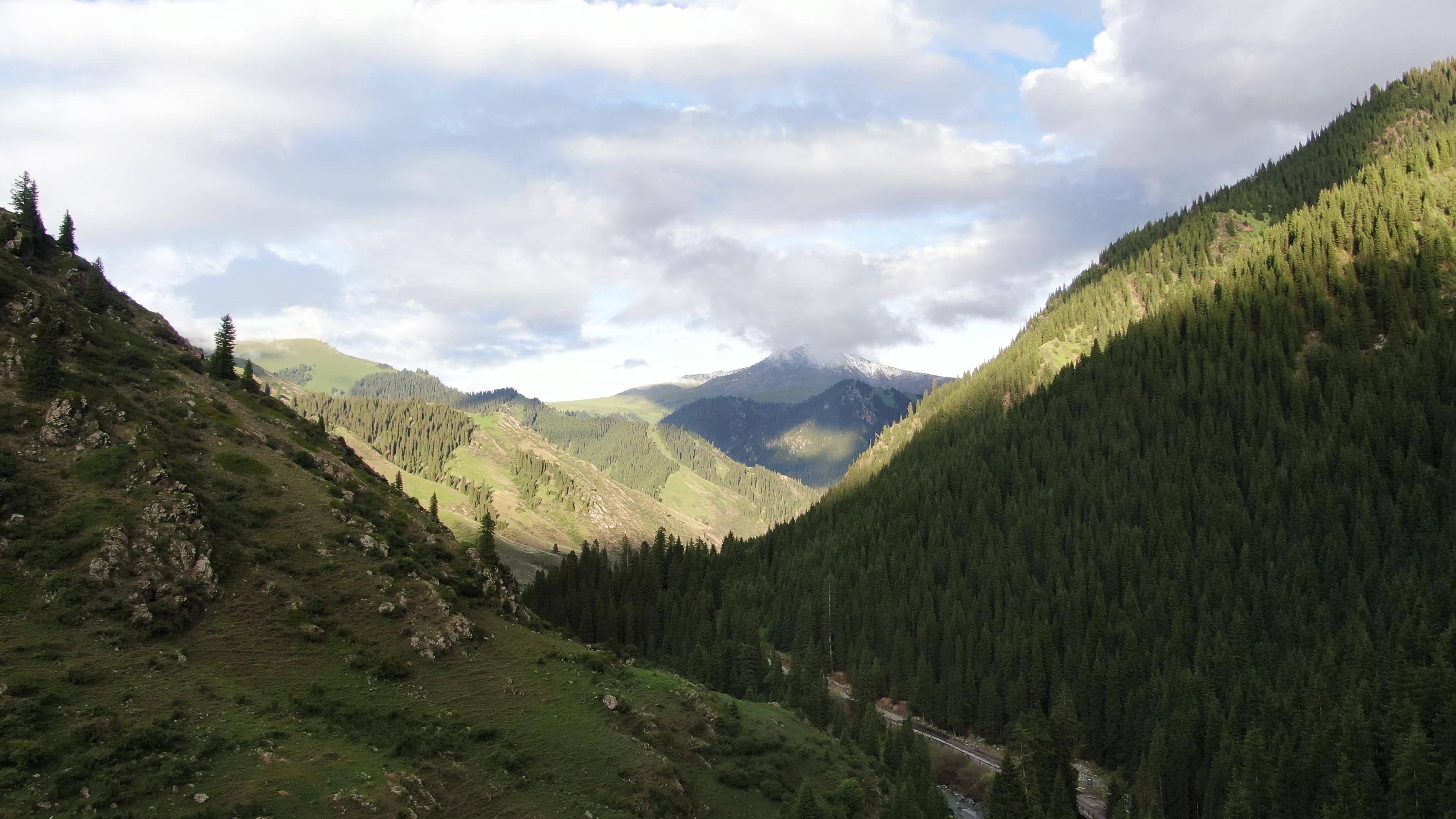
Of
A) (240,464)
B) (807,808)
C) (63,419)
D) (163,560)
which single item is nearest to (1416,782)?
(807,808)

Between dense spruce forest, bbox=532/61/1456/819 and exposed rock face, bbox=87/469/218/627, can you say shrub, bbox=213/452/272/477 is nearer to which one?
exposed rock face, bbox=87/469/218/627

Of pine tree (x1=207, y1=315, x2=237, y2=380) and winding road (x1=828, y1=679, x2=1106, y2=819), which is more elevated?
pine tree (x1=207, y1=315, x2=237, y2=380)

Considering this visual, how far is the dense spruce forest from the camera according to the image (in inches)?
3593

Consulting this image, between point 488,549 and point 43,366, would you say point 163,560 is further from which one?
point 488,549

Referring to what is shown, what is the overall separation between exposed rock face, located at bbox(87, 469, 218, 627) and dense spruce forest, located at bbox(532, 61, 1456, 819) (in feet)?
276

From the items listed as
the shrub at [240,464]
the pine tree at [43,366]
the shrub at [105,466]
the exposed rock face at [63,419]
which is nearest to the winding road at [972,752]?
the shrub at [240,464]

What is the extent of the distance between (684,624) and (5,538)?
11855 cm

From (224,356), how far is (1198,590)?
172078 mm

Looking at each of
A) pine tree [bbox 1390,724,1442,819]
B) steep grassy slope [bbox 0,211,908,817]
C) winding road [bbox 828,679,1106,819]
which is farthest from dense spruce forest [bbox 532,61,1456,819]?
steep grassy slope [bbox 0,211,908,817]

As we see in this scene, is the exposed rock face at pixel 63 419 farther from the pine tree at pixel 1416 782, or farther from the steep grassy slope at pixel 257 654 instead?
the pine tree at pixel 1416 782

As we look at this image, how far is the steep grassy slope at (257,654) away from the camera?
5394 cm

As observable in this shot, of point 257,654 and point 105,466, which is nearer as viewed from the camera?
point 257,654

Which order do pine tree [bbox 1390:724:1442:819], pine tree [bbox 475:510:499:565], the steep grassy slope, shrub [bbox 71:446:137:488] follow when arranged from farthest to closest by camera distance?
pine tree [bbox 475:510:499:565] → shrub [bbox 71:446:137:488] → pine tree [bbox 1390:724:1442:819] → the steep grassy slope

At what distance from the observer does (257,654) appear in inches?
2726
